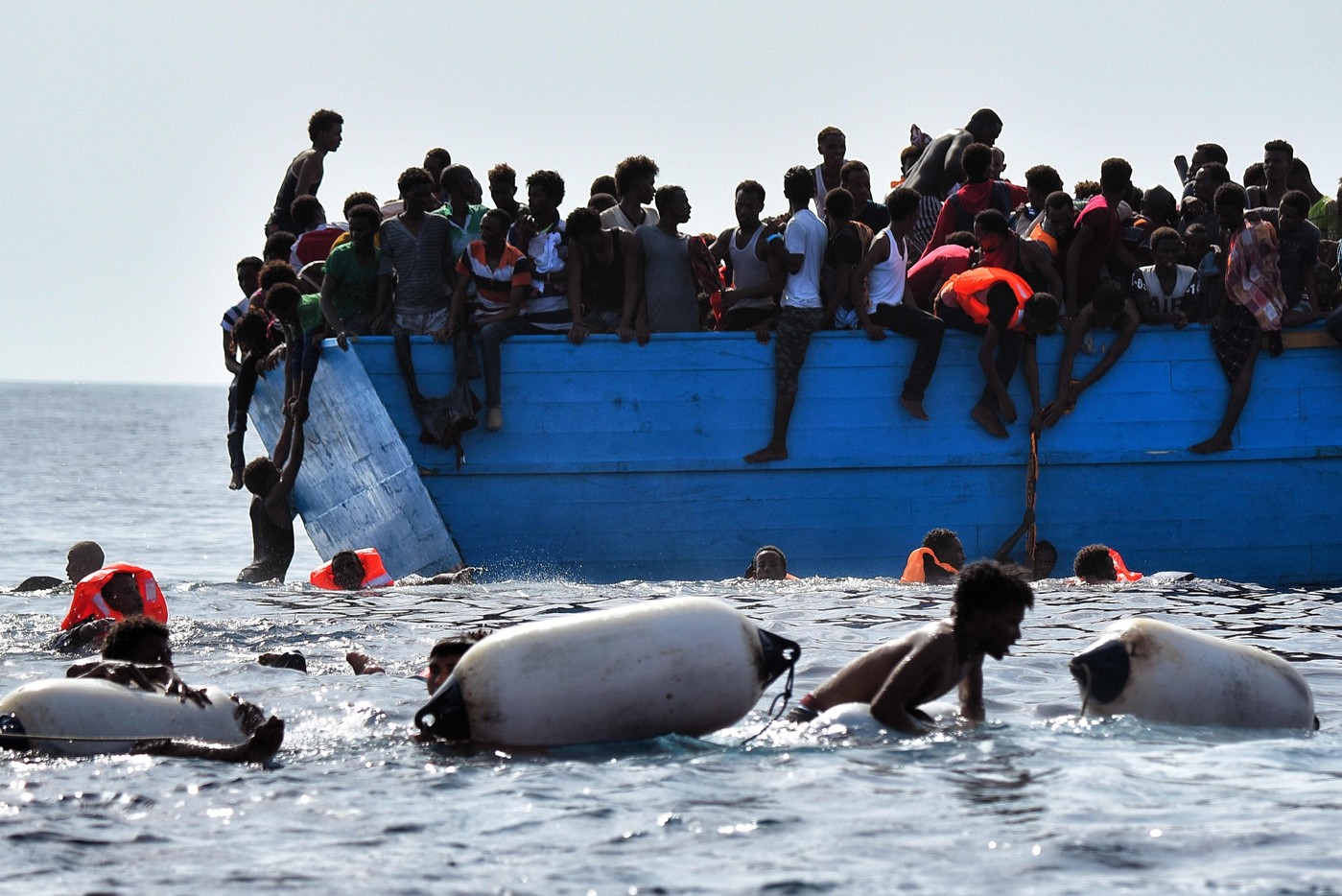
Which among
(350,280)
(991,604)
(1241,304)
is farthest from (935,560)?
(991,604)

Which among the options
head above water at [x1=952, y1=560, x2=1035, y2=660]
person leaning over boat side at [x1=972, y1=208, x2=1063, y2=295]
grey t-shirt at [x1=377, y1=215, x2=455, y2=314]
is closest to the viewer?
head above water at [x1=952, y1=560, x2=1035, y2=660]

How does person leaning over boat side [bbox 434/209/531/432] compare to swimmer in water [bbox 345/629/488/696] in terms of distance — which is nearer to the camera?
swimmer in water [bbox 345/629/488/696]

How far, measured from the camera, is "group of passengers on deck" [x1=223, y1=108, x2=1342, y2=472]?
13.0 m

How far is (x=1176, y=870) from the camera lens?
554cm

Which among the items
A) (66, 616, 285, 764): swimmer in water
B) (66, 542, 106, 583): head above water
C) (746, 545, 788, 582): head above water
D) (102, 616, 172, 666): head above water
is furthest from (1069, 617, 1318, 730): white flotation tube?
(66, 542, 106, 583): head above water

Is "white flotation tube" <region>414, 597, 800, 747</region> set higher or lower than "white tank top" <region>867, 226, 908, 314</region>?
lower

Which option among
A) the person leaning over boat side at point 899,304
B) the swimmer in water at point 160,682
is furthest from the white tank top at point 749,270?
the swimmer in water at point 160,682

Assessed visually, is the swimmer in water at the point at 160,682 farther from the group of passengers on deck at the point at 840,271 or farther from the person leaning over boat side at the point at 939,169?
the person leaning over boat side at the point at 939,169

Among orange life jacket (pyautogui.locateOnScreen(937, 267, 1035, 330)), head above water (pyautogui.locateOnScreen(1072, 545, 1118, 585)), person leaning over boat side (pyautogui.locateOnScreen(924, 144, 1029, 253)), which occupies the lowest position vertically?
head above water (pyautogui.locateOnScreen(1072, 545, 1118, 585))

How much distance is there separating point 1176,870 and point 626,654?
2.51 metres

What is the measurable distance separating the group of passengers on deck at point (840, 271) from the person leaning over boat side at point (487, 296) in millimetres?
18

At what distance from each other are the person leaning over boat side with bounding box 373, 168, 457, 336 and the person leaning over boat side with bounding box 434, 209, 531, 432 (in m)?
0.17

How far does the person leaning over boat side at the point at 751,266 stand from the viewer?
12.9 metres

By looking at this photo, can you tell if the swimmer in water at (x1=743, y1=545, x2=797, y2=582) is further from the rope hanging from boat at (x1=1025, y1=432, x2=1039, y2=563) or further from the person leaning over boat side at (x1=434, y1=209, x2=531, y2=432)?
the person leaning over boat side at (x1=434, y1=209, x2=531, y2=432)
